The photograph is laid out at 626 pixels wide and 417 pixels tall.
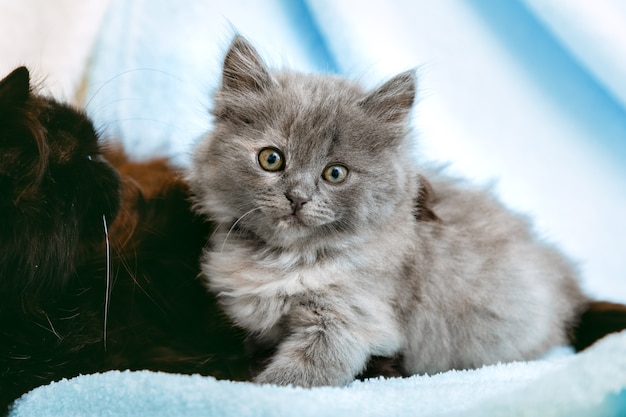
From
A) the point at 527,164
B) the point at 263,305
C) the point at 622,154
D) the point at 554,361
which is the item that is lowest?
the point at 263,305

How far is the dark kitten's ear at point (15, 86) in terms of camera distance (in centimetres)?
128

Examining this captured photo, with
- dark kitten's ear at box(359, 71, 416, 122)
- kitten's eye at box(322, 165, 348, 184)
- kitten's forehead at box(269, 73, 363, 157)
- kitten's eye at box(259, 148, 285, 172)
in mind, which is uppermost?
dark kitten's ear at box(359, 71, 416, 122)

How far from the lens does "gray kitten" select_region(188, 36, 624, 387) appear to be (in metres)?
1.35

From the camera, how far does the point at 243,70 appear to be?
4.91ft

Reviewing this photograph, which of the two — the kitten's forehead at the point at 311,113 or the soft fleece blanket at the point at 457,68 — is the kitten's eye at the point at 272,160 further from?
the soft fleece blanket at the point at 457,68

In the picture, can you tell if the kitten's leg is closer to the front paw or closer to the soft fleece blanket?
the front paw

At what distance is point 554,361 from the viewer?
159 centimetres

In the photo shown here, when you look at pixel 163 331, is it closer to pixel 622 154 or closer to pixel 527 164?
pixel 527 164

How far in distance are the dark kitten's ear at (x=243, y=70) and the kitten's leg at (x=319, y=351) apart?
19.7 inches

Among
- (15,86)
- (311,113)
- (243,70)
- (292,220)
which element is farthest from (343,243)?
(15,86)

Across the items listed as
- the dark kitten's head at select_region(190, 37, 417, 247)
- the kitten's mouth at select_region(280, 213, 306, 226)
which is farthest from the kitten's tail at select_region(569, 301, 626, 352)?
the kitten's mouth at select_region(280, 213, 306, 226)

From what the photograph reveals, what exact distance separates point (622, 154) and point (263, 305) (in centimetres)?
144

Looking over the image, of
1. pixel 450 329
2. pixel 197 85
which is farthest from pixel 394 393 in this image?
pixel 197 85

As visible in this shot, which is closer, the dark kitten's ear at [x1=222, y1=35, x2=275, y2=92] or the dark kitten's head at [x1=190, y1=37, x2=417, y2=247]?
the dark kitten's head at [x1=190, y1=37, x2=417, y2=247]
